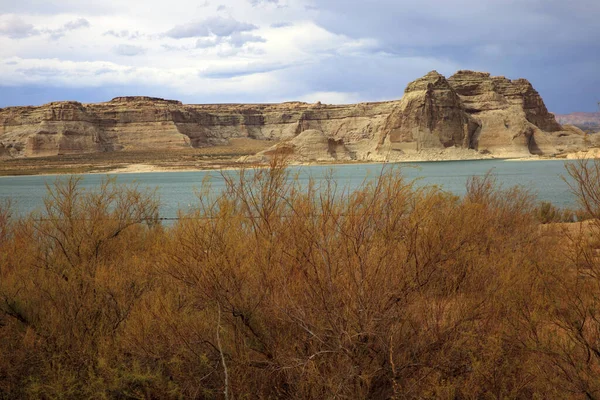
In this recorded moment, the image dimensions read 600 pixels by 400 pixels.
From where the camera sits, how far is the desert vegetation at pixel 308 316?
625 cm

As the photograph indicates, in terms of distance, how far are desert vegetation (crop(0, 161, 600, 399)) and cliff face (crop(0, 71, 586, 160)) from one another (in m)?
61.2

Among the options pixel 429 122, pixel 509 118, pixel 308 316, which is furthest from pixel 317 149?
pixel 308 316

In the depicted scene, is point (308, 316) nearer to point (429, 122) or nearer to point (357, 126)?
point (429, 122)

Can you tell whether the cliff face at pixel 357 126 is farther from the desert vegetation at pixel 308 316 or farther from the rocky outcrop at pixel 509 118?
the desert vegetation at pixel 308 316

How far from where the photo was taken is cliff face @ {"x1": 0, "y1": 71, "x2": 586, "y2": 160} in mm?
86500

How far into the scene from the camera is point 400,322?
6551 millimetres

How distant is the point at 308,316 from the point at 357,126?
114 m

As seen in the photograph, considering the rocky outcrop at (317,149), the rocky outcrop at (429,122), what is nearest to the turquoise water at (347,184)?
the rocky outcrop at (317,149)

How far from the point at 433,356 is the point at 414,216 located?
84.8 inches

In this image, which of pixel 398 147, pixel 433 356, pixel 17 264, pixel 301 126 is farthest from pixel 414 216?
pixel 301 126

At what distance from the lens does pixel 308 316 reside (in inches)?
262

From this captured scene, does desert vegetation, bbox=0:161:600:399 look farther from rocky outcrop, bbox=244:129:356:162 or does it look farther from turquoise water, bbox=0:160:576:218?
rocky outcrop, bbox=244:129:356:162

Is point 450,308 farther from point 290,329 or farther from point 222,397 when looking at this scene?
point 222,397

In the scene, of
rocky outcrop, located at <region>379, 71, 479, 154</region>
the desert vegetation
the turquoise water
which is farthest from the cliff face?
the desert vegetation
